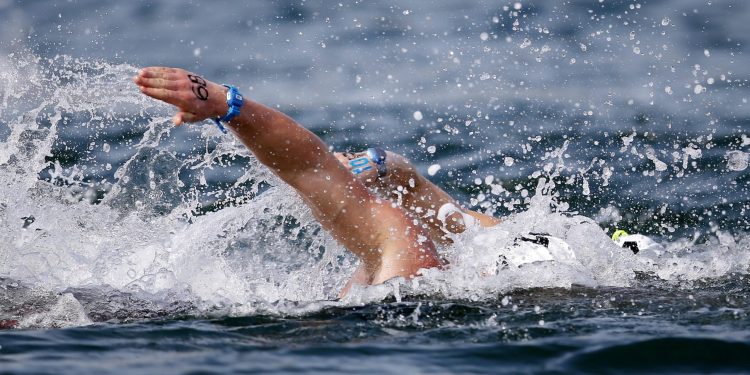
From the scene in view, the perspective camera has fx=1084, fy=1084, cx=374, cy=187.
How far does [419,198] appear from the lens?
6.25 meters

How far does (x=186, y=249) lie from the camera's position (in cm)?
606

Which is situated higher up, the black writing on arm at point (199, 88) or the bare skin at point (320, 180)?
the black writing on arm at point (199, 88)

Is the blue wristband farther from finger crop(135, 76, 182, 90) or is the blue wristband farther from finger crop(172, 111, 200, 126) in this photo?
finger crop(135, 76, 182, 90)

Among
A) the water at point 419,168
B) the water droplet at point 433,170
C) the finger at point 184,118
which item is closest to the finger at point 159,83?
the finger at point 184,118

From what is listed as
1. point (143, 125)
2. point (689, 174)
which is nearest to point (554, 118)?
point (689, 174)

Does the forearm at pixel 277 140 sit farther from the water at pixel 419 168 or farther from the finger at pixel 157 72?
the water at pixel 419 168

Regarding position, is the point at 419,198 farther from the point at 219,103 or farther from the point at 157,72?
the point at 157,72

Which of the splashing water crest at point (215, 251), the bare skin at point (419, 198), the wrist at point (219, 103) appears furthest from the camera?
the bare skin at point (419, 198)

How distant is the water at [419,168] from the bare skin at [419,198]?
329mm

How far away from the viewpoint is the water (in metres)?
4.56

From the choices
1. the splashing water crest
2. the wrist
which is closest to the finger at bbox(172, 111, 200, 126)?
the wrist

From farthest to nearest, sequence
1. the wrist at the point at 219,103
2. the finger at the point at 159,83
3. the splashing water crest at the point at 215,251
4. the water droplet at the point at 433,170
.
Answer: the water droplet at the point at 433,170
the splashing water crest at the point at 215,251
the wrist at the point at 219,103
the finger at the point at 159,83

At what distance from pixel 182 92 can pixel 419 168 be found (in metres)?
5.01

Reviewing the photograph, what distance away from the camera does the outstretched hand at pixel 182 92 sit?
4430mm
